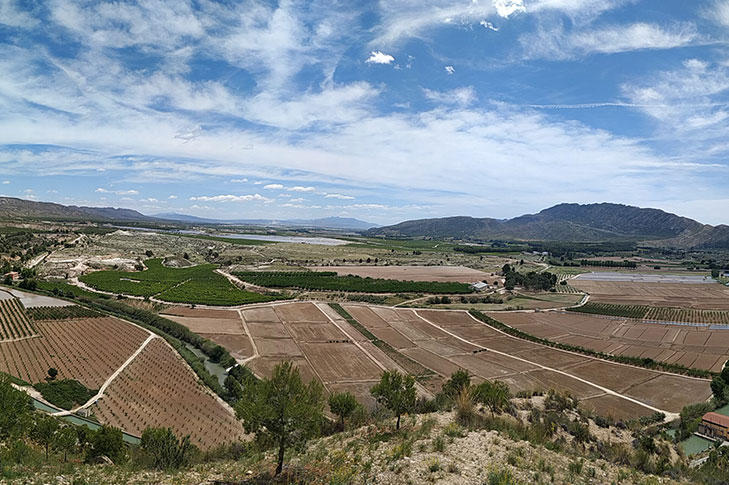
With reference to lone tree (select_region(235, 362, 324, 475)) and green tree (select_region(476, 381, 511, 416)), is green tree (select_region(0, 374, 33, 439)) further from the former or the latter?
green tree (select_region(476, 381, 511, 416))

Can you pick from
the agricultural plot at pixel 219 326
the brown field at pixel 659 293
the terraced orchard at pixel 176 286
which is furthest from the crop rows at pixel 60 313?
the brown field at pixel 659 293

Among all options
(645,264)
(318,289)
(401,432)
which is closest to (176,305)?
(318,289)

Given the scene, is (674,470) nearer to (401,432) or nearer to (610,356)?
(401,432)

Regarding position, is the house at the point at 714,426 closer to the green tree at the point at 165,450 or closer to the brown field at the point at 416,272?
the green tree at the point at 165,450

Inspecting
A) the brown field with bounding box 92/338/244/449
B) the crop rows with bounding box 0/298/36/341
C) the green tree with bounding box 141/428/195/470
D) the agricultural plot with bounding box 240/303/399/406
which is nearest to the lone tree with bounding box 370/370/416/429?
the green tree with bounding box 141/428/195/470

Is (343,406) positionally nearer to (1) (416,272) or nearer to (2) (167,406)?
(2) (167,406)
